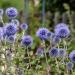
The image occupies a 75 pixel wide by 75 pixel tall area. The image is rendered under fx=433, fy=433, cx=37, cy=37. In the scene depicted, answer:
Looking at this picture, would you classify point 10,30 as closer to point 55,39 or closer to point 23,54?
point 23,54

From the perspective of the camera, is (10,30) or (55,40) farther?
(55,40)

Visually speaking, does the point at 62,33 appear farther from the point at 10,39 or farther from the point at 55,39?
the point at 10,39

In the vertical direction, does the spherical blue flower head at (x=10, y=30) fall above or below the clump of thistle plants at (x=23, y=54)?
above

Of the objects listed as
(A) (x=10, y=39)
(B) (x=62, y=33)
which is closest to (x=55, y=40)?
(B) (x=62, y=33)

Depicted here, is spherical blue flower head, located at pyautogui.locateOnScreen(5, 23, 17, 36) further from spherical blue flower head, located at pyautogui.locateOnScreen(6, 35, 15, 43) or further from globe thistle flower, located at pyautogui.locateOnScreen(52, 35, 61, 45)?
globe thistle flower, located at pyautogui.locateOnScreen(52, 35, 61, 45)

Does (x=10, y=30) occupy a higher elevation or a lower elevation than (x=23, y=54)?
higher

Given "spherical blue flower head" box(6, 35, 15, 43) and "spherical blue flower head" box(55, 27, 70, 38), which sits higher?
"spherical blue flower head" box(55, 27, 70, 38)

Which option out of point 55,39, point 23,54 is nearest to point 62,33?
point 55,39

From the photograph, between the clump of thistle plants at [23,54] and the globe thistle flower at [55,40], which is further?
the globe thistle flower at [55,40]

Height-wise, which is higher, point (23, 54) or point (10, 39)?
point (10, 39)

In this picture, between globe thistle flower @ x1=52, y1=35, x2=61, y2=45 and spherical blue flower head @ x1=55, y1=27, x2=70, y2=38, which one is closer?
spherical blue flower head @ x1=55, y1=27, x2=70, y2=38

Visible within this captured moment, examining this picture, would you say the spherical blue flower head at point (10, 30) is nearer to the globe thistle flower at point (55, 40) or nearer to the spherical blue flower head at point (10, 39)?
the spherical blue flower head at point (10, 39)

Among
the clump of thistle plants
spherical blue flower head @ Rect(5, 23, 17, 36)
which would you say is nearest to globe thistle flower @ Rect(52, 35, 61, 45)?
the clump of thistle plants

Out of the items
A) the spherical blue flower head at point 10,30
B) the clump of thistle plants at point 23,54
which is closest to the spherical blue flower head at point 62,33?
the clump of thistle plants at point 23,54
